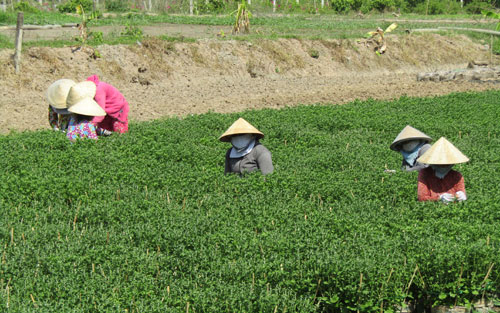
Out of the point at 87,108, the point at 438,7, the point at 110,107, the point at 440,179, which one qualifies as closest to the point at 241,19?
the point at 110,107

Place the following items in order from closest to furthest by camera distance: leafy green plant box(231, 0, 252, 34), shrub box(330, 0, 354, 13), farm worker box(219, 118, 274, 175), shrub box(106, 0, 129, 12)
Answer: farm worker box(219, 118, 274, 175) < leafy green plant box(231, 0, 252, 34) < shrub box(106, 0, 129, 12) < shrub box(330, 0, 354, 13)

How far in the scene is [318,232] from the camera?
685 centimetres

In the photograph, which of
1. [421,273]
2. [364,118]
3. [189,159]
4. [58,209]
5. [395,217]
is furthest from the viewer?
[364,118]

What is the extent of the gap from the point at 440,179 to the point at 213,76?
14.7 m

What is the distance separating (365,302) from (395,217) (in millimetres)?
1760

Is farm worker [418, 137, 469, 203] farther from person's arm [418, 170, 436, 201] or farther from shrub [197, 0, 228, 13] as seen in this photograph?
shrub [197, 0, 228, 13]

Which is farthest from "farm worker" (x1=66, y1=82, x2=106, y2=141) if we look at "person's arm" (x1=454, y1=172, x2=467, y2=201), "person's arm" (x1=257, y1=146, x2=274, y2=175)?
"person's arm" (x1=454, y1=172, x2=467, y2=201)

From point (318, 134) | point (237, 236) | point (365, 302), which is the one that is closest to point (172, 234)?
point (237, 236)

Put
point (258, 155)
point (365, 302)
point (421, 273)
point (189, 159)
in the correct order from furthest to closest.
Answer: point (189, 159), point (258, 155), point (421, 273), point (365, 302)

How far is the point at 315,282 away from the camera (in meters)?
6.01

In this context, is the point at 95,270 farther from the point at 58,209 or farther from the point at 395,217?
the point at 395,217

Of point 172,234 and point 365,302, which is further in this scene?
point 172,234

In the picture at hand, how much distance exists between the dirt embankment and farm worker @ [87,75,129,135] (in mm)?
3286

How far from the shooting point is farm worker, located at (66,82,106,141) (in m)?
10.8
